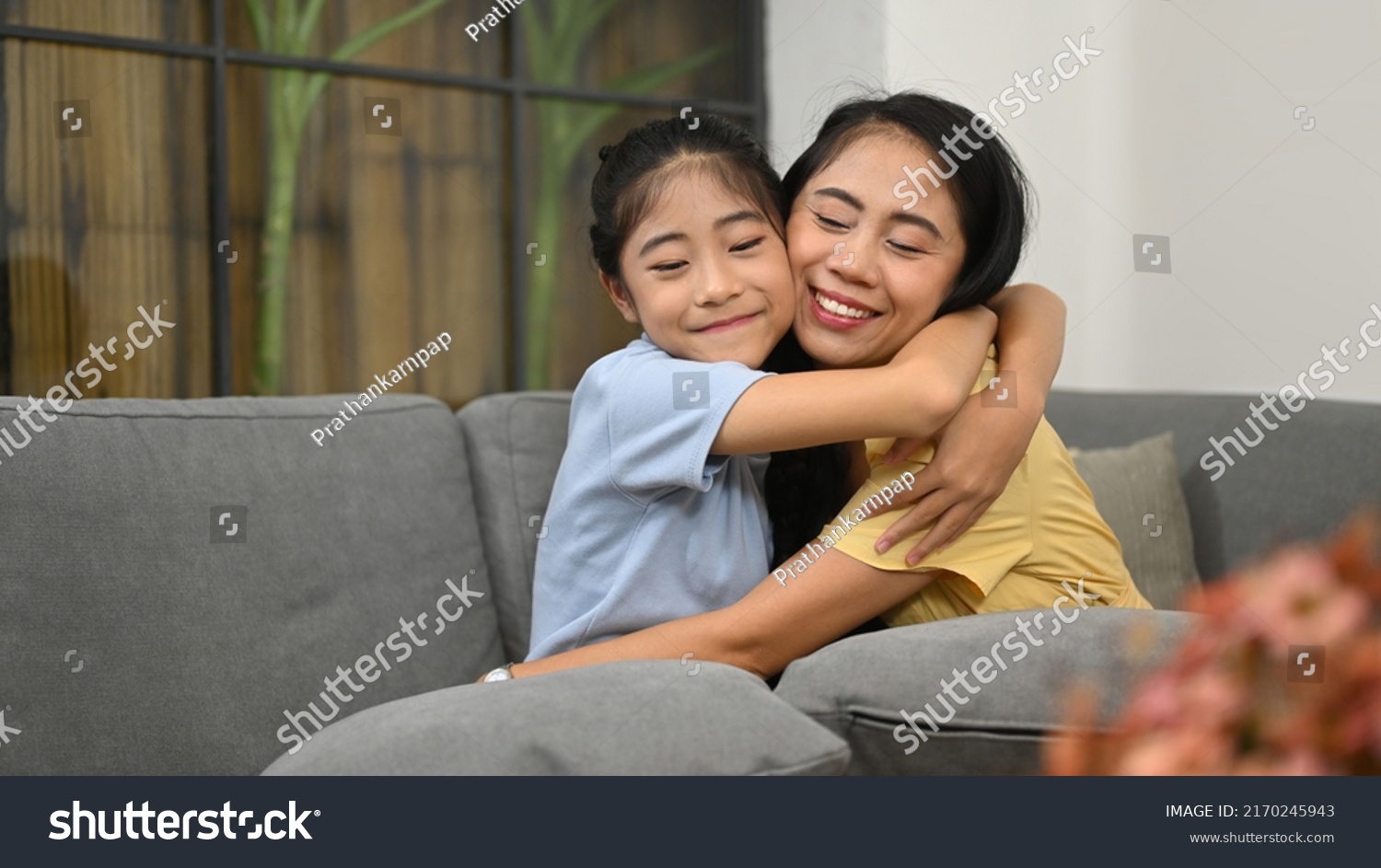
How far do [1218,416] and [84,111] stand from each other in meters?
1.59

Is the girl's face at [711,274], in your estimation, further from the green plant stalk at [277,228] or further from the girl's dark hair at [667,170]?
the green plant stalk at [277,228]

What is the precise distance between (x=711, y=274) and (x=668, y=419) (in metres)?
0.14

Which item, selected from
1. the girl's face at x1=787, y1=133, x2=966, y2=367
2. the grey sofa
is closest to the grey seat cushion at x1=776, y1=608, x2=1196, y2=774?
the grey sofa

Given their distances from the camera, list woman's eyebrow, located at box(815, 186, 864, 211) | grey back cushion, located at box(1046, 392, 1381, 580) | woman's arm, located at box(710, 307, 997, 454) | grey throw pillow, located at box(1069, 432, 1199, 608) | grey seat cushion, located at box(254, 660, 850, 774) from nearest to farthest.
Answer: grey seat cushion, located at box(254, 660, 850, 774) → woman's arm, located at box(710, 307, 997, 454) → woman's eyebrow, located at box(815, 186, 864, 211) → grey back cushion, located at box(1046, 392, 1381, 580) → grey throw pillow, located at box(1069, 432, 1199, 608)

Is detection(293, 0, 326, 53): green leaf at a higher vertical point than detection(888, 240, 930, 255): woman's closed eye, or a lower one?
higher

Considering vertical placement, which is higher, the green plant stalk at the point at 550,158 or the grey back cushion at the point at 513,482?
the green plant stalk at the point at 550,158

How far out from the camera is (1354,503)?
Result: 109 cm

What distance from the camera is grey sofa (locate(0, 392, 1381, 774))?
66cm

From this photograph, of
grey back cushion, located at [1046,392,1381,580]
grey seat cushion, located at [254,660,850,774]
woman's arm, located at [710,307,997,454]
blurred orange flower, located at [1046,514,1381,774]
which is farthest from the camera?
grey back cushion, located at [1046,392,1381,580]

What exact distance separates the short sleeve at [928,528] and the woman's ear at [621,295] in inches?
10.3

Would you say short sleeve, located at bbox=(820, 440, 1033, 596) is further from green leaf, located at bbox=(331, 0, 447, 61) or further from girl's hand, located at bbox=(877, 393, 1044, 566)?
green leaf, located at bbox=(331, 0, 447, 61)

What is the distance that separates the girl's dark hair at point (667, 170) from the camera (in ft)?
3.29

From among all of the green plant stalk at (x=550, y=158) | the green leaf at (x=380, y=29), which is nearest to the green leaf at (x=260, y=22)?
the green leaf at (x=380, y=29)

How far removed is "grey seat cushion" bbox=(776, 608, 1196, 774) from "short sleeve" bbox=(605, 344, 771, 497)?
194 millimetres
